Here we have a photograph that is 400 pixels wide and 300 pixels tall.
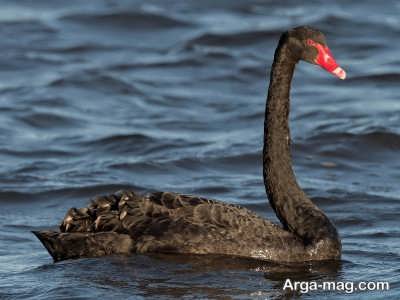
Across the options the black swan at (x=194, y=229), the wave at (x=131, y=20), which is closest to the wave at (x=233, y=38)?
the wave at (x=131, y=20)

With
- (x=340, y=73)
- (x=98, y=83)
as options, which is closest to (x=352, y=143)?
(x=98, y=83)

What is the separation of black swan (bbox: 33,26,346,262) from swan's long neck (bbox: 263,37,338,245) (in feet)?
0.08

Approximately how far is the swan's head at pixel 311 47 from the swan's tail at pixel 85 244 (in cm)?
192

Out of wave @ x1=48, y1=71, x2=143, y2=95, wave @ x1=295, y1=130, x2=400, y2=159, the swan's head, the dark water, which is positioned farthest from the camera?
wave @ x1=48, y1=71, x2=143, y2=95

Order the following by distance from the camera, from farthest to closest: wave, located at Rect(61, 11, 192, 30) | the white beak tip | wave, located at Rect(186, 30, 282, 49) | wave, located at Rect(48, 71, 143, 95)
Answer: wave, located at Rect(61, 11, 192, 30) < wave, located at Rect(186, 30, 282, 49) < wave, located at Rect(48, 71, 143, 95) < the white beak tip

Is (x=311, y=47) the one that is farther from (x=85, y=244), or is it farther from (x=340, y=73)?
(x=85, y=244)

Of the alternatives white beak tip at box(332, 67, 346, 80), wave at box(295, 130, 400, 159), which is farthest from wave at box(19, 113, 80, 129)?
white beak tip at box(332, 67, 346, 80)

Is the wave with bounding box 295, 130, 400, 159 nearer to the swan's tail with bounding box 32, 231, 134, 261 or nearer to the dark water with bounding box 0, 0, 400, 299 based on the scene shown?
the dark water with bounding box 0, 0, 400, 299

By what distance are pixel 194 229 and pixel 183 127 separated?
647cm

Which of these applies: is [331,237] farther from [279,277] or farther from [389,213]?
[389,213]

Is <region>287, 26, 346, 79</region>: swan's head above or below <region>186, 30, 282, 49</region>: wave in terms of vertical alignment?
below

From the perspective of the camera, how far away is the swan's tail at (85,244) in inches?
352

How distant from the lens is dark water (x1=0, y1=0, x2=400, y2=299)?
8.81m

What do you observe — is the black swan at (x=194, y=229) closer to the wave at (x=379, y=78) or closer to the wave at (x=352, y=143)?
the wave at (x=352, y=143)
